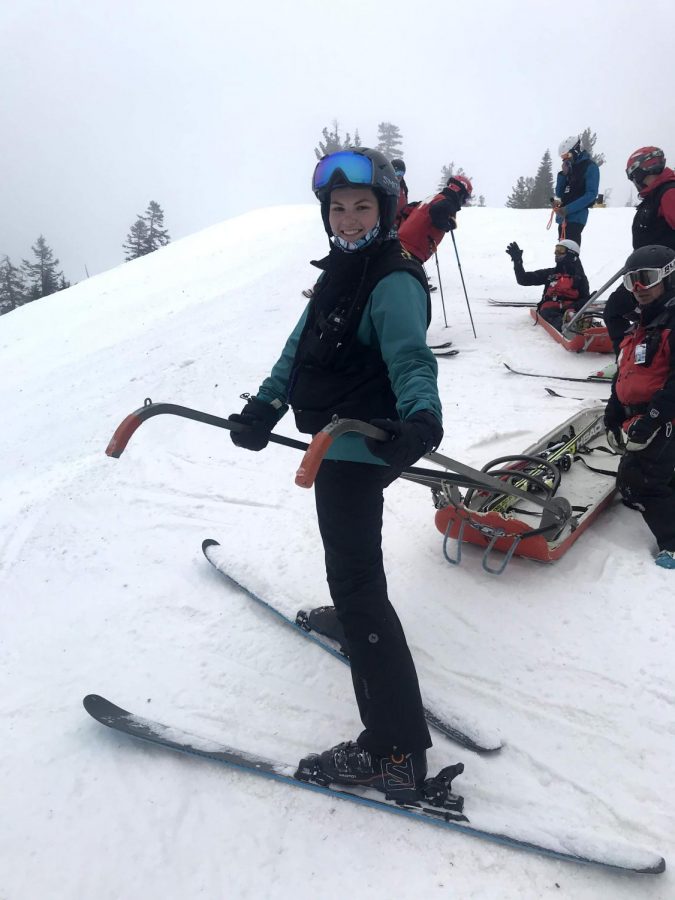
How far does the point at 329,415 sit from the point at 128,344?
8890 mm

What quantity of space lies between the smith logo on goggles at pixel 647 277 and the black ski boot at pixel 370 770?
3.01 metres

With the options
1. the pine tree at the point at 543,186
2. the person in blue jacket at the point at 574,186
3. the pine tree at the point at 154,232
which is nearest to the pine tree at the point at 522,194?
the pine tree at the point at 543,186

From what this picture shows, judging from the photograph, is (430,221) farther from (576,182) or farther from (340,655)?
(340,655)

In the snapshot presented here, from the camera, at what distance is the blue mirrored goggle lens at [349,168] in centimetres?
210

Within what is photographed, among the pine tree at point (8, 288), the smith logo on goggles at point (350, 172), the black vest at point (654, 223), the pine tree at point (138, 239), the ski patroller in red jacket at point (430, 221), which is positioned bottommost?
the black vest at point (654, 223)

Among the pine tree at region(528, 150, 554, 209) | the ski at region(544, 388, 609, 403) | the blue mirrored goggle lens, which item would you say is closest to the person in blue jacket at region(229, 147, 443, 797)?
the blue mirrored goggle lens

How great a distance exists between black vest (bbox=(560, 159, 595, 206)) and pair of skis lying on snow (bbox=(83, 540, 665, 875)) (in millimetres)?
8002

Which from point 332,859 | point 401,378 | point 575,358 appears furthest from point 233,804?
point 575,358

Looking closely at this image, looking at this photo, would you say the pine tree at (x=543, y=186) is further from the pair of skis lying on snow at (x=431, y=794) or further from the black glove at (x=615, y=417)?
the pair of skis lying on snow at (x=431, y=794)

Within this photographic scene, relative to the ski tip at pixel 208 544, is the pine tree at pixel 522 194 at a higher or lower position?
higher

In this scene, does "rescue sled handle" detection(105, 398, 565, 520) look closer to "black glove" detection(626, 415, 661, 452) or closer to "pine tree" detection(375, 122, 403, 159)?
"black glove" detection(626, 415, 661, 452)

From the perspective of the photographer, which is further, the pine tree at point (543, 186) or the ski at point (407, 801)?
the pine tree at point (543, 186)

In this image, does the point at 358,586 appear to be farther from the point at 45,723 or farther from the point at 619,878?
the point at 45,723

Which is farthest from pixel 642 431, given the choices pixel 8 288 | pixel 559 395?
pixel 8 288
